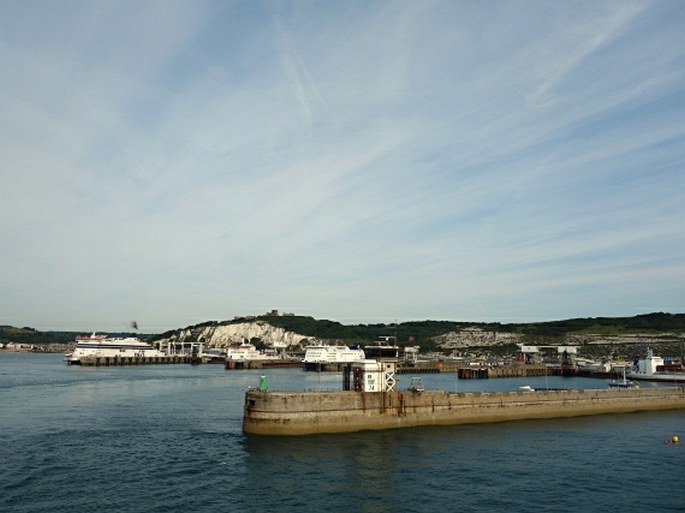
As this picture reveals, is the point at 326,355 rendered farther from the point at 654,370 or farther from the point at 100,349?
the point at 654,370

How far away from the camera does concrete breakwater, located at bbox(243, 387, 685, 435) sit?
51.1m

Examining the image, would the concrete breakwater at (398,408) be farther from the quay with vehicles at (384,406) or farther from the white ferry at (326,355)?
the white ferry at (326,355)

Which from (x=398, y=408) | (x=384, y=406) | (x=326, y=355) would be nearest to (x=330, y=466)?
(x=384, y=406)

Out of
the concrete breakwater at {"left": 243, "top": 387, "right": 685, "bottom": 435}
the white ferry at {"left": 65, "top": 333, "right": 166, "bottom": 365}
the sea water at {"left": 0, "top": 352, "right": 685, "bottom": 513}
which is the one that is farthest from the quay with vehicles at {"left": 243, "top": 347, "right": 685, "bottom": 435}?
the white ferry at {"left": 65, "top": 333, "right": 166, "bottom": 365}

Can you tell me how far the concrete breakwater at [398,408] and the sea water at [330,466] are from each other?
1.39 metres

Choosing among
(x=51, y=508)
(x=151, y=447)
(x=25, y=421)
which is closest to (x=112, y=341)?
(x=25, y=421)

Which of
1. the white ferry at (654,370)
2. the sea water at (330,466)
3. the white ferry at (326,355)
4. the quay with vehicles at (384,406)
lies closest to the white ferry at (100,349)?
the white ferry at (326,355)

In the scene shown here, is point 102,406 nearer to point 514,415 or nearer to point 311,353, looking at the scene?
point 514,415

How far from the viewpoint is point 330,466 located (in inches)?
1636

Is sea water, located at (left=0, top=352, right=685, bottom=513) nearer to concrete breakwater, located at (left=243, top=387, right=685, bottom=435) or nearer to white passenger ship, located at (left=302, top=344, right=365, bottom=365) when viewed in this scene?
concrete breakwater, located at (left=243, top=387, right=685, bottom=435)

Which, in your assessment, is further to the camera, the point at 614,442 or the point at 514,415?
the point at 514,415

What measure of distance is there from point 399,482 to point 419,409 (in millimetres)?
19141

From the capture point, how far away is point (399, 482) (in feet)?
126

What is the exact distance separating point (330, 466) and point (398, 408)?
1594 cm
